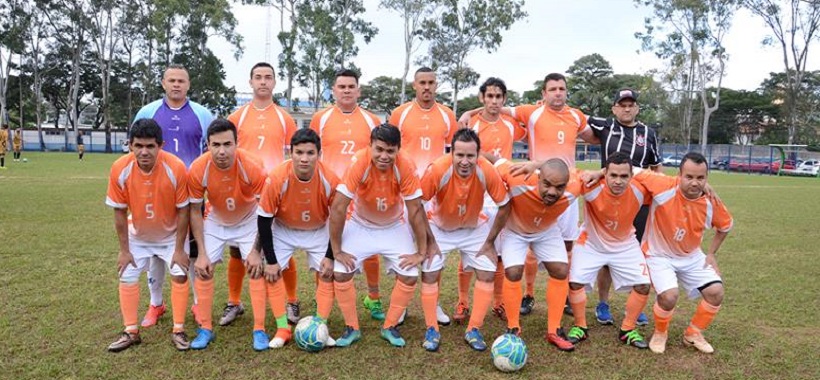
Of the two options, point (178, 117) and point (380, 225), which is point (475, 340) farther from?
point (178, 117)

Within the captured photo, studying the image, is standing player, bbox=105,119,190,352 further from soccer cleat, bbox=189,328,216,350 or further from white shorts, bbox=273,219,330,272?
white shorts, bbox=273,219,330,272

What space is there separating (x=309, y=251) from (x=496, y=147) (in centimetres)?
218

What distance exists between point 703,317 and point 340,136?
362 centimetres

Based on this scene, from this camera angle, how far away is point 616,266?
4.71 metres

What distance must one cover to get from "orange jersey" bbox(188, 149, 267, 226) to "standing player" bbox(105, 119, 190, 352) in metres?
0.11

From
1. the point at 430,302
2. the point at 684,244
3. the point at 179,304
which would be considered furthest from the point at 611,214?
the point at 179,304

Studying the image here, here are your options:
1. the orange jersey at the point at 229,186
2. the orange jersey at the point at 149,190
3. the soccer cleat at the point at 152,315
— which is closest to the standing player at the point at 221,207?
the orange jersey at the point at 229,186

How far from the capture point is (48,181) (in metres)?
16.8

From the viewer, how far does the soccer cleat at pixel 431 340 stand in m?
4.36

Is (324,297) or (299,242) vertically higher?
(299,242)

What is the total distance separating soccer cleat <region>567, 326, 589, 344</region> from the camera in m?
4.60

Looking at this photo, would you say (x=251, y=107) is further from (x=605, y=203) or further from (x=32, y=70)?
(x=32, y=70)

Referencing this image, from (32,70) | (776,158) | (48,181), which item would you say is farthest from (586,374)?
(32,70)

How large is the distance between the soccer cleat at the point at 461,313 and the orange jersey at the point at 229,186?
214cm
